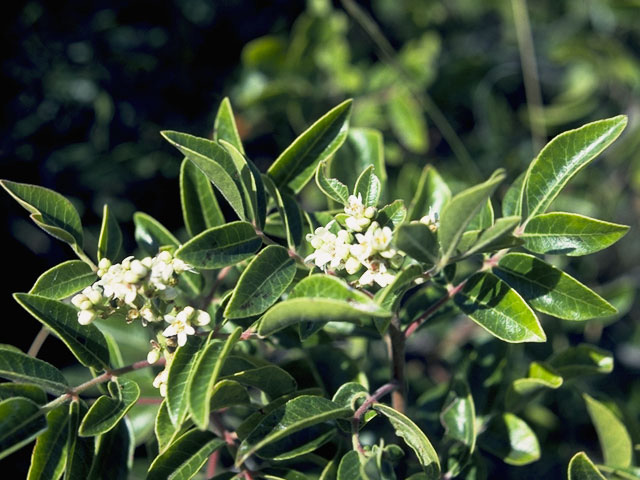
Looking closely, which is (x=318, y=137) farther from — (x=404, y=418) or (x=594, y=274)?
(x=594, y=274)

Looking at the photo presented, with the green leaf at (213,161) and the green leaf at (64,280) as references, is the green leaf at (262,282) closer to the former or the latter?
the green leaf at (213,161)

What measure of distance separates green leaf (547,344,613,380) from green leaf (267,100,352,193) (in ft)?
2.80

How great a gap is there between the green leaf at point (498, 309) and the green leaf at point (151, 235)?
793 mm

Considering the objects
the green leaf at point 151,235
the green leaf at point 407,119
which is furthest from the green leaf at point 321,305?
the green leaf at point 407,119

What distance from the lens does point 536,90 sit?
3275 mm

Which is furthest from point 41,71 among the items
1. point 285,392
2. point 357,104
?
point 285,392

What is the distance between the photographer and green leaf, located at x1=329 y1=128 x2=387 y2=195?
2.02 metres

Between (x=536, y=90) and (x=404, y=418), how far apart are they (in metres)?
2.35

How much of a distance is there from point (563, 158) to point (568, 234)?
0.55 feet

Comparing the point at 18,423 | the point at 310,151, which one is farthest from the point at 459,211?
the point at 18,423

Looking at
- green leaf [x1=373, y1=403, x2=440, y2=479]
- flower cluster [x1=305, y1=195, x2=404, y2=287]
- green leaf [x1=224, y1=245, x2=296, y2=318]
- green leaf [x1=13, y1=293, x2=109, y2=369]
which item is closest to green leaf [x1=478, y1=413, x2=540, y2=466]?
green leaf [x1=373, y1=403, x2=440, y2=479]

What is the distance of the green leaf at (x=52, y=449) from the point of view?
54.6 inches

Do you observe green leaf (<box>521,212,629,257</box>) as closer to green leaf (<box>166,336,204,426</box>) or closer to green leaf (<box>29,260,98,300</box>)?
green leaf (<box>166,336,204,426</box>)

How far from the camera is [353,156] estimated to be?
2.04 m
